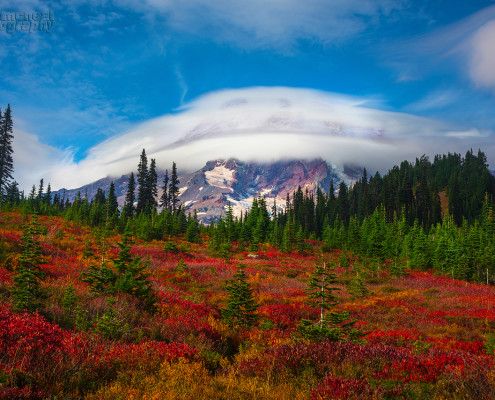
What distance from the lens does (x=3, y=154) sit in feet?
156

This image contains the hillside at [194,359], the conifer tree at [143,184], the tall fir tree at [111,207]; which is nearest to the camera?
the hillside at [194,359]

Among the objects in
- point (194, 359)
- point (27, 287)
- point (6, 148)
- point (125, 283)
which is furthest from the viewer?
point (6, 148)

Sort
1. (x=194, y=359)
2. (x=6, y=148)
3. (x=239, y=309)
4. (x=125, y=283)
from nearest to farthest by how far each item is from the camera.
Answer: (x=194, y=359)
(x=125, y=283)
(x=239, y=309)
(x=6, y=148)

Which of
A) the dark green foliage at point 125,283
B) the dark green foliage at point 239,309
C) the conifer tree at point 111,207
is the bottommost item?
the dark green foliage at point 239,309

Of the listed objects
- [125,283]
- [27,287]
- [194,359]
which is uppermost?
[27,287]

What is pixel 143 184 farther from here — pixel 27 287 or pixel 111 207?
pixel 27 287

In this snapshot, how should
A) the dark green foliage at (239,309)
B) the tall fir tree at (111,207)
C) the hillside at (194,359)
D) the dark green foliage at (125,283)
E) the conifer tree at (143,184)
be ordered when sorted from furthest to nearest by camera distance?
1. the conifer tree at (143,184)
2. the tall fir tree at (111,207)
3. the dark green foliage at (239,309)
4. the dark green foliage at (125,283)
5. the hillside at (194,359)

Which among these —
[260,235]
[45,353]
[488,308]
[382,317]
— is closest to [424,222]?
[260,235]

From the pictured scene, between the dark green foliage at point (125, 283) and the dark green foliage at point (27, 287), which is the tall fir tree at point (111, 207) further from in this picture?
the dark green foliage at point (27, 287)

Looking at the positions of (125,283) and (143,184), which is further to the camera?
(143,184)

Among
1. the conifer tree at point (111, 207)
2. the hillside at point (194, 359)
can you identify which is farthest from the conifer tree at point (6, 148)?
the hillside at point (194, 359)

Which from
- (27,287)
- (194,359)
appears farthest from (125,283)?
(194,359)

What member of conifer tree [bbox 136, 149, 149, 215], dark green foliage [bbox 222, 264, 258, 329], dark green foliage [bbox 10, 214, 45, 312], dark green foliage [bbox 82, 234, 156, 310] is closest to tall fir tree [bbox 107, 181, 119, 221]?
conifer tree [bbox 136, 149, 149, 215]

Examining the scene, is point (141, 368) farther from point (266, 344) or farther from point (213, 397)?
point (266, 344)
